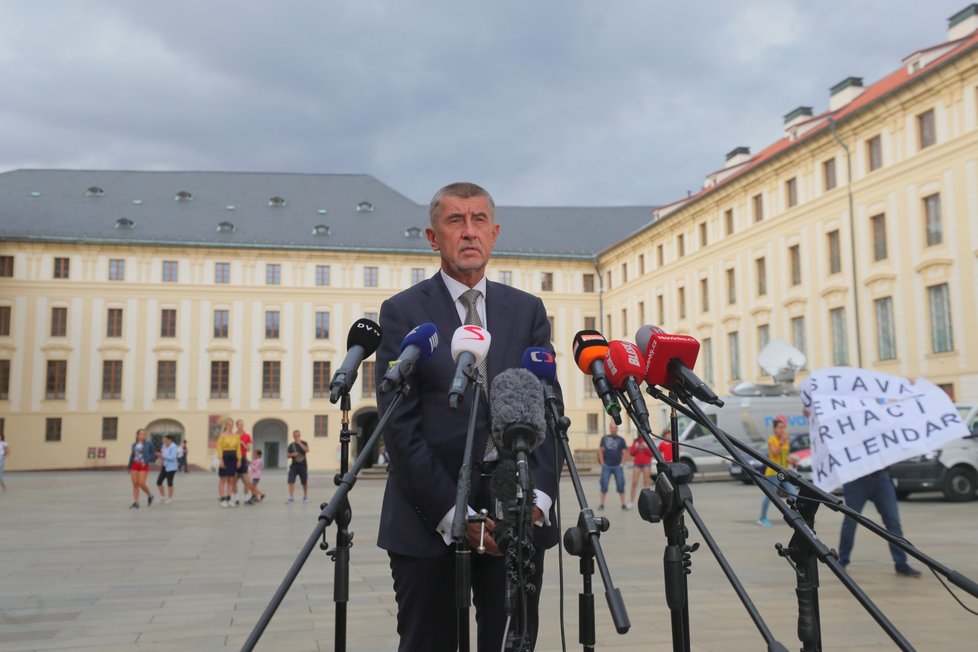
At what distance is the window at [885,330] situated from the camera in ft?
110

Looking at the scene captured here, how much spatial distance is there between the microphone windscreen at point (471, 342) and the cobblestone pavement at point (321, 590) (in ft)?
11.9

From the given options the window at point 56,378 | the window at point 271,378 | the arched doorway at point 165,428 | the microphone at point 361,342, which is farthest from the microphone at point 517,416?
the window at point 56,378

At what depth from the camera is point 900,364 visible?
1291 inches

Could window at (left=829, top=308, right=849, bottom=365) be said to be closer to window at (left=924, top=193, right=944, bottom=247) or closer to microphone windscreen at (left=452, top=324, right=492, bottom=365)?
window at (left=924, top=193, right=944, bottom=247)

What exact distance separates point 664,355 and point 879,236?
114 ft

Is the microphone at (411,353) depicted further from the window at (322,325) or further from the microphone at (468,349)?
the window at (322,325)

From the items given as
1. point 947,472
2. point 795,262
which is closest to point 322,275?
point 795,262

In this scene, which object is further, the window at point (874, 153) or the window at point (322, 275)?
the window at point (322, 275)

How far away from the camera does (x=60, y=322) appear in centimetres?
5706

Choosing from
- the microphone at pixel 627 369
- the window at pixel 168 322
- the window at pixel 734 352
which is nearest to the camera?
the microphone at pixel 627 369

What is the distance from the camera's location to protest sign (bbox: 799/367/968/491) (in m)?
9.15

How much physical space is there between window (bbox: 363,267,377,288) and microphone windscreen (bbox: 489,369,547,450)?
59.1m

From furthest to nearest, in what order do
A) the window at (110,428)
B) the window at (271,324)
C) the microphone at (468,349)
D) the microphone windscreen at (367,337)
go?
1. the window at (271,324)
2. the window at (110,428)
3. the microphone windscreen at (367,337)
4. the microphone at (468,349)

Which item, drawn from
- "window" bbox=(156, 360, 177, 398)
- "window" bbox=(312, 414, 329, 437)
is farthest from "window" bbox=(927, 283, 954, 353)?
"window" bbox=(156, 360, 177, 398)
